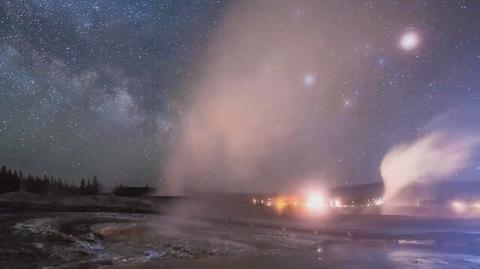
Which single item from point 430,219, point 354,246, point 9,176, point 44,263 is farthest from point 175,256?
point 9,176

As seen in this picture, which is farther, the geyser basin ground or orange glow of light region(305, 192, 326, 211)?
orange glow of light region(305, 192, 326, 211)

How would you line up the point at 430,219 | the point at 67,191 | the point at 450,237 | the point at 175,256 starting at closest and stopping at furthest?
the point at 175,256
the point at 450,237
the point at 430,219
the point at 67,191

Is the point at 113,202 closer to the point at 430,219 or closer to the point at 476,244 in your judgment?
the point at 430,219

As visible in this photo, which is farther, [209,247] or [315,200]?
[315,200]

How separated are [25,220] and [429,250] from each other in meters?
41.3

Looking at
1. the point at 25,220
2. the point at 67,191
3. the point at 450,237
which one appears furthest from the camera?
the point at 67,191

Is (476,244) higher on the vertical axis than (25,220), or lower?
lower

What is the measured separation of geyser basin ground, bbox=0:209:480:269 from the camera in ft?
95.6

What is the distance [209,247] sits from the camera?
122 feet

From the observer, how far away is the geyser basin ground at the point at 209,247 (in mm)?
29125

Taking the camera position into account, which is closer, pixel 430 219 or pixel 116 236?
pixel 116 236

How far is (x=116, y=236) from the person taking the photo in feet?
134

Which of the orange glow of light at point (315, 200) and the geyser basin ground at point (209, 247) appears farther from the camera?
the orange glow of light at point (315, 200)

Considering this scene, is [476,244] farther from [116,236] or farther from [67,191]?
[67,191]
